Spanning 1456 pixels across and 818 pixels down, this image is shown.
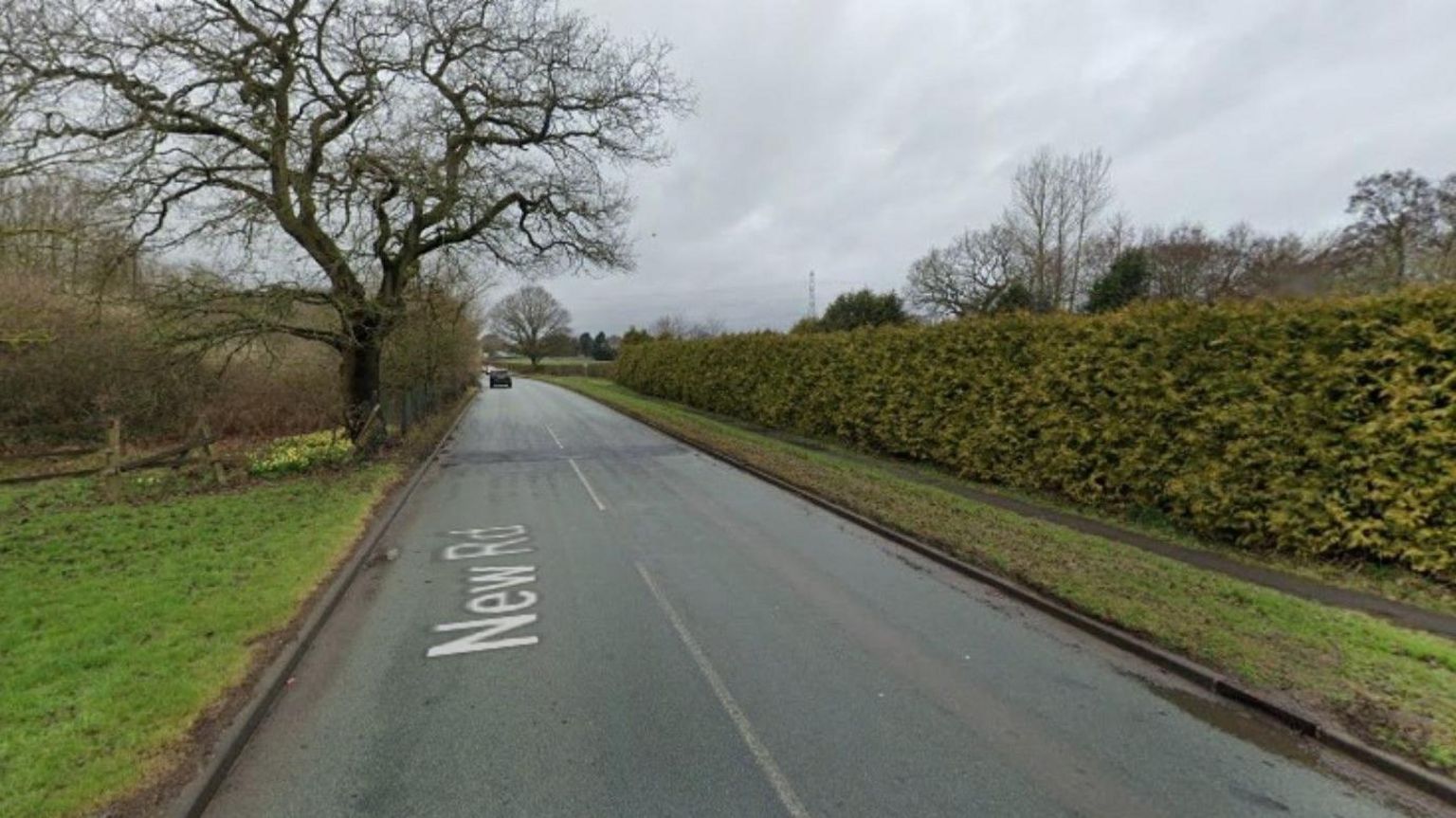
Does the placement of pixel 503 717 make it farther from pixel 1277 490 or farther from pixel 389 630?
pixel 1277 490

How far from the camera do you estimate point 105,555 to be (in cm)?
709

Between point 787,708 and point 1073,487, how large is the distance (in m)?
7.46

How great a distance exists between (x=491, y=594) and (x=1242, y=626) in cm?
630

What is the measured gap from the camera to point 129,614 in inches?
205

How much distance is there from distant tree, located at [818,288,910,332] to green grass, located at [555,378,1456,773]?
94.5 ft

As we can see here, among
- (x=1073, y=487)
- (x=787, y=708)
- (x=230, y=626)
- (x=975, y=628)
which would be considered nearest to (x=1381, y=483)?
(x=1073, y=487)

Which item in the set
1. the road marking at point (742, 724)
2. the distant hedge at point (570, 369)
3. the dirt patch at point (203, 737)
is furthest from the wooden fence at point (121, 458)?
the distant hedge at point (570, 369)

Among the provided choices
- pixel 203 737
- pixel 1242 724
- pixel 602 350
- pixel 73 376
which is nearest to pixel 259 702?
pixel 203 737

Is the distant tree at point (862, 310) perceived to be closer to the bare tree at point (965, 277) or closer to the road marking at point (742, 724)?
the bare tree at point (965, 277)

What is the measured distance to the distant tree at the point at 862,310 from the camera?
121 ft

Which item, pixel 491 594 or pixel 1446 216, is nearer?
pixel 491 594

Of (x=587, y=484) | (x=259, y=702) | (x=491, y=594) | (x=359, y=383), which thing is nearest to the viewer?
(x=259, y=702)

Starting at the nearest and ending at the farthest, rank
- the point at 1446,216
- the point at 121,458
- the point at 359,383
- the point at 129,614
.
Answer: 1. the point at 129,614
2. the point at 121,458
3. the point at 359,383
4. the point at 1446,216

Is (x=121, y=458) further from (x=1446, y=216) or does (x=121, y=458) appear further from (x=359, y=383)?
(x=1446, y=216)
